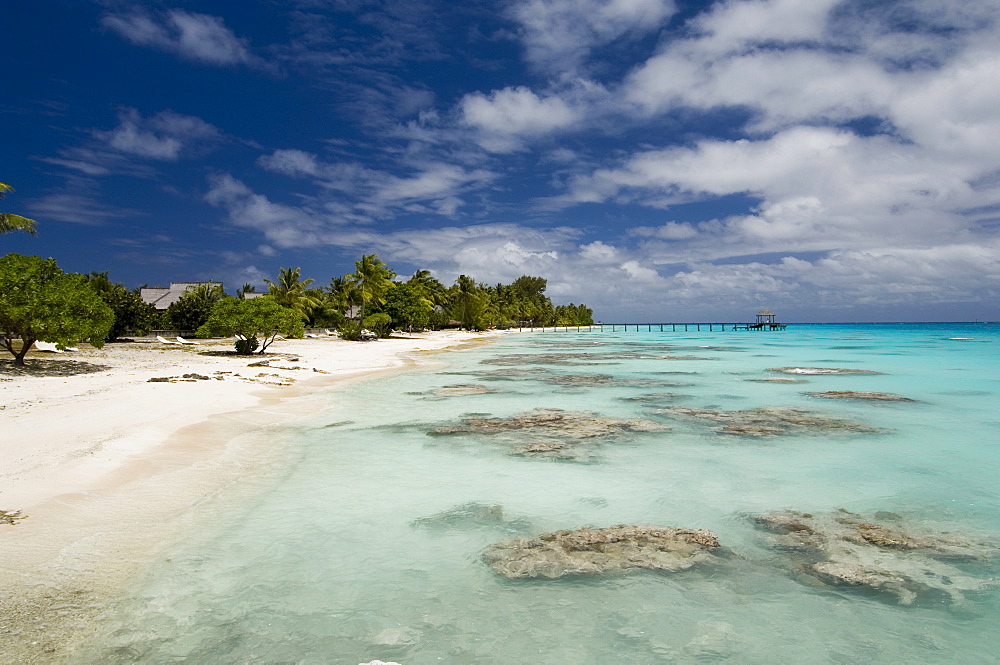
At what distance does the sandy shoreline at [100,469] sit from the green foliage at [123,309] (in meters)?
19.2

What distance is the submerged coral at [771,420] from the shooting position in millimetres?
13766

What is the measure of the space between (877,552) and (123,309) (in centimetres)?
4435

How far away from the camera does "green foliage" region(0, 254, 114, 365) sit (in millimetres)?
18062

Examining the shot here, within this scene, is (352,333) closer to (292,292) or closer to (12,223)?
(292,292)

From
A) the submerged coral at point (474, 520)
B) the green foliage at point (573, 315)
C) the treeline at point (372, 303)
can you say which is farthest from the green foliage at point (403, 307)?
the green foliage at point (573, 315)

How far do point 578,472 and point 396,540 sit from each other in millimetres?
3952

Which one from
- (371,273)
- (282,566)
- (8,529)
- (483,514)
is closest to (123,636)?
→ (282,566)

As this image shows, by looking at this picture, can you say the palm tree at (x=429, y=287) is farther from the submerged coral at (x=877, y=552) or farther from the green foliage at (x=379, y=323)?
the submerged coral at (x=877, y=552)

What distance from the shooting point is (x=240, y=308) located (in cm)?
3034

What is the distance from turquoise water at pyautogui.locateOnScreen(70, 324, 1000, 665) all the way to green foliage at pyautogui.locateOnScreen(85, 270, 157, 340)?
31607 mm

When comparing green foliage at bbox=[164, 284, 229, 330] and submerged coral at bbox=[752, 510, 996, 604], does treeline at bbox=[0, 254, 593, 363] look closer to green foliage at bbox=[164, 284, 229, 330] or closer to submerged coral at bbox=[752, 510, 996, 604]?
green foliage at bbox=[164, 284, 229, 330]

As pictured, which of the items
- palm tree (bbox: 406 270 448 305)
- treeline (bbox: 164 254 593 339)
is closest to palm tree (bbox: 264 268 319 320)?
treeline (bbox: 164 254 593 339)

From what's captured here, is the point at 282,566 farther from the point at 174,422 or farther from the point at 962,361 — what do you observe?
the point at 962,361

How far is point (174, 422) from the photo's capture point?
1242cm
